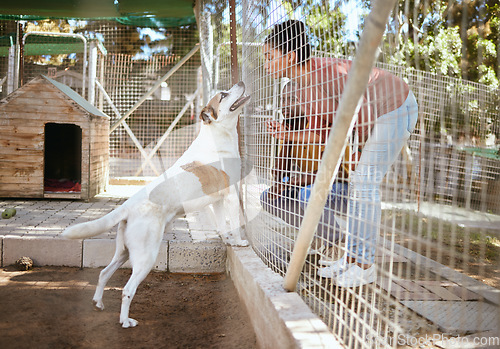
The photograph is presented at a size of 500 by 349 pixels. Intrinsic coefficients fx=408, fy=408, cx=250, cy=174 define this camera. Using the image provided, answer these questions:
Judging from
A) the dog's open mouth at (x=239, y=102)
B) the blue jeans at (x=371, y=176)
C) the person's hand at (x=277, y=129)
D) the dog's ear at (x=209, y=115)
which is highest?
A: the dog's open mouth at (x=239, y=102)

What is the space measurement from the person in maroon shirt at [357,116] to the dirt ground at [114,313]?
738 mm

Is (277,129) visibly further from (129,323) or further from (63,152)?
(63,152)

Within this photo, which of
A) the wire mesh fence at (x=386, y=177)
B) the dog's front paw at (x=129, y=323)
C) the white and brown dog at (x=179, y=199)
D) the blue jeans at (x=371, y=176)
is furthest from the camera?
the white and brown dog at (x=179, y=199)

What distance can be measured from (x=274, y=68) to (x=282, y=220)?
929 millimetres

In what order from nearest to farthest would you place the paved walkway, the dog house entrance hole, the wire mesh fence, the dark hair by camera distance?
the wire mesh fence → the dark hair → the paved walkway → the dog house entrance hole

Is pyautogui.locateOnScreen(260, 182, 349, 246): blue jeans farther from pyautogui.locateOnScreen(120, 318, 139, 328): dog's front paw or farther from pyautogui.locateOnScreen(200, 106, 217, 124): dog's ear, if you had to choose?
pyautogui.locateOnScreen(120, 318, 139, 328): dog's front paw

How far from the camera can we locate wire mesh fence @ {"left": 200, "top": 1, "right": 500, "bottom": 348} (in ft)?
4.76

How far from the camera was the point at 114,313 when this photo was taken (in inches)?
100

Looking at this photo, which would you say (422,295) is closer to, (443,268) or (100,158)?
(443,268)

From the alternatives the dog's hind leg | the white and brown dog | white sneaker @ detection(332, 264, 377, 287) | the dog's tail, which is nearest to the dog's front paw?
the white and brown dog

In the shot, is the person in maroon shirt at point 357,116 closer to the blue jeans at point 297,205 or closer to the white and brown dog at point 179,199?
the blue jeans at point 297,205

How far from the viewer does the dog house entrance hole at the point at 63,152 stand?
655 centimetres

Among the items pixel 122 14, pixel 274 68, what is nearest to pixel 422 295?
pixel 274 68

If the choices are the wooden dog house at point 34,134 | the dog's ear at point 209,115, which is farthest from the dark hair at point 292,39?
the wooden dog house at point 34,134
